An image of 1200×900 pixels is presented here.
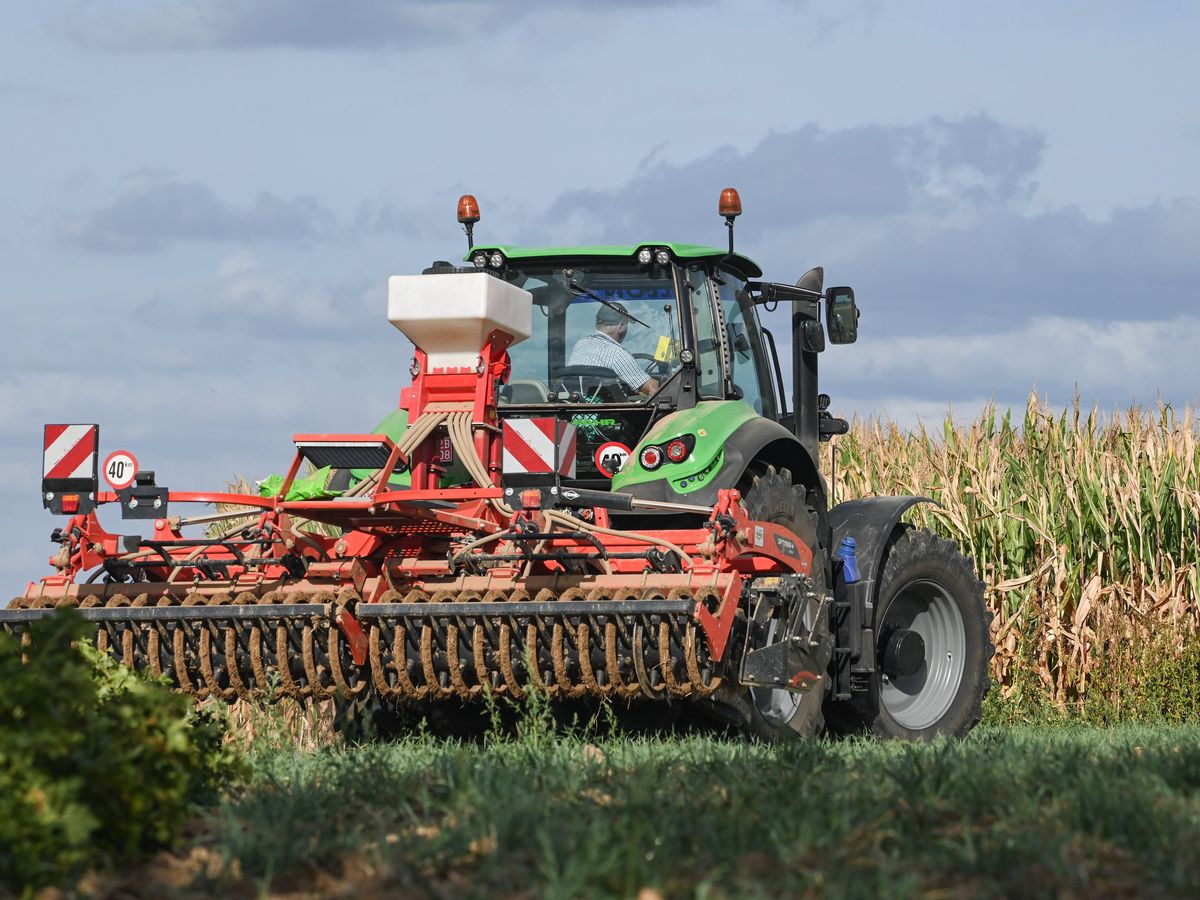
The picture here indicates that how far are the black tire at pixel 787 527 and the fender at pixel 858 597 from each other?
0.91 feet

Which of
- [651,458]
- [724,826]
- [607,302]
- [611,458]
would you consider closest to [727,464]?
[651,458]

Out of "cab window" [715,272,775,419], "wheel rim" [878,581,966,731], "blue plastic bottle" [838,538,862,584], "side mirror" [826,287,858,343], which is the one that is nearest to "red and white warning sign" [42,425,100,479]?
"cab window" [715,272,775,419]

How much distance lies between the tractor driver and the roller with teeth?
0.06ft

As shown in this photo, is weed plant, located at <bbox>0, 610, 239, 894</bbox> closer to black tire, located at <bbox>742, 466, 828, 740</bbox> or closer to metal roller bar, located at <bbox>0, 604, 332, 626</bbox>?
metal roller bar, located at <bbox>0, 604, 332, 626</bbox>

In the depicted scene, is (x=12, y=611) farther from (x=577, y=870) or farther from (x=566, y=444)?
(x=577, y=870)

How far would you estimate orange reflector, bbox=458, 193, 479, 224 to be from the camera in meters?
9.77

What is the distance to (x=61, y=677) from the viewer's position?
14.4 feet

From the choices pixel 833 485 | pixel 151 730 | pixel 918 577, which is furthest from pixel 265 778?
pixel 833 485

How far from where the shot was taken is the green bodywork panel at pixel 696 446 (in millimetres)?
8047

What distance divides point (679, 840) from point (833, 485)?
10.2 m

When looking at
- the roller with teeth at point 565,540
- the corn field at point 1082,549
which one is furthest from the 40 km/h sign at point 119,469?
the corn field at point 1082,549

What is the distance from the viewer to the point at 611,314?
8891 millimetres

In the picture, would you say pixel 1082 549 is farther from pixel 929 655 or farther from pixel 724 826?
pixel 724 826

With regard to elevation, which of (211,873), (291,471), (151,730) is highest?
(291,471)
